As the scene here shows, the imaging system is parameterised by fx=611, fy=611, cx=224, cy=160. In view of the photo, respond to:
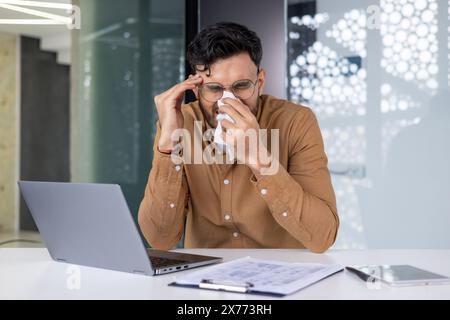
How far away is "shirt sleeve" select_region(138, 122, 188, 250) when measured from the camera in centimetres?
173

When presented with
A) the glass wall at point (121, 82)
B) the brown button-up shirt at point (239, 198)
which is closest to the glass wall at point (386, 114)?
the glass wall at point (121, 82)

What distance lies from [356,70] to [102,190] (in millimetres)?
2425

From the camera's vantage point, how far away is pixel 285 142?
6.10ft

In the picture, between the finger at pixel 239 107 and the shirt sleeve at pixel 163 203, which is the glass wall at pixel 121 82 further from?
the finger at pixel 239 107

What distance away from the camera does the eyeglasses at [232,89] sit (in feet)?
5.74

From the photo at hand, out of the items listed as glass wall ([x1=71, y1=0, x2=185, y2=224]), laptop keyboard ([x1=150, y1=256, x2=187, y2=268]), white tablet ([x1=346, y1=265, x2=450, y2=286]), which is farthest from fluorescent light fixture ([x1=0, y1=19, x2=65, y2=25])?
white tablet ([x1=346, y1=265, x2=450, y2=286])

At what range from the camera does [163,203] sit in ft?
5.74

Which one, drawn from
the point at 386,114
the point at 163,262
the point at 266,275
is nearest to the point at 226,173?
the point at 163,262

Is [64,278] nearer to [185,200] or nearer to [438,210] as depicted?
[185,200]

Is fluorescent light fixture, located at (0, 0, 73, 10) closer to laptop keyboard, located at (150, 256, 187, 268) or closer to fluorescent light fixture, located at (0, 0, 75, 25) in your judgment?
fluorescent light fixture, located at (0, 0, 75, 25)

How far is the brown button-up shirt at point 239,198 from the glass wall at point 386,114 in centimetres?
147

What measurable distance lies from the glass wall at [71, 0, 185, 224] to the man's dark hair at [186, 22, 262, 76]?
5.44 ft
